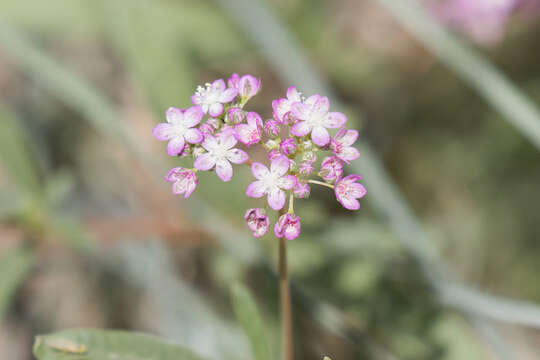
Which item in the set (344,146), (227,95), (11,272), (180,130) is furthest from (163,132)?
(11,272)

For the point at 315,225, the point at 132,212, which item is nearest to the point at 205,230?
the point at 315,225

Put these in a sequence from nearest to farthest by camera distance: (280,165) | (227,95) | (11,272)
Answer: (280,165) < (227,95) < (11,272)

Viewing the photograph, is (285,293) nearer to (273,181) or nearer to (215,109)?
(273,181)

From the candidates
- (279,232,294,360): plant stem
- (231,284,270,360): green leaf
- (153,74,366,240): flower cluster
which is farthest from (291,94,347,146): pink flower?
(231,284,270,360): green leaf

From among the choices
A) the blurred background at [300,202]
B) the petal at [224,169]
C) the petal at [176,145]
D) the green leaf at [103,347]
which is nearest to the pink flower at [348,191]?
the petal at [224,169]

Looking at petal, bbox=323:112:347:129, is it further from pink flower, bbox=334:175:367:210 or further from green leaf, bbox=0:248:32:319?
green leaf, bbox=0:248:32:319

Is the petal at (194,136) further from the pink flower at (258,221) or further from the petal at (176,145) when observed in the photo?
the pink flower at (258,221)

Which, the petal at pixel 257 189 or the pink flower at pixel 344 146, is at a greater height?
the pink flower at pixel 344 146
